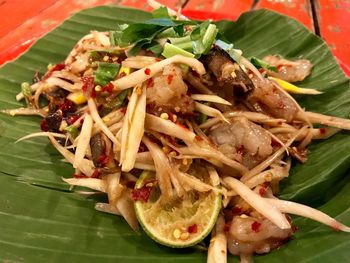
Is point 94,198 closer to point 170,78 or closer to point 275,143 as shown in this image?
point 170,78

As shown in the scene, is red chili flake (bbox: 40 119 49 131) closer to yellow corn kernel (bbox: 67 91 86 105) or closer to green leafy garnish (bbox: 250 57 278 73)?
yellow corn kernel (bbox: 67 91 86 105)

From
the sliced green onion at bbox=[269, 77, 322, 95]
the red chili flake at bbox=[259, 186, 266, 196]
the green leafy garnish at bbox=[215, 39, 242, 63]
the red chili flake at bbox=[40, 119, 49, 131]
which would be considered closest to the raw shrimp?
the sliced green onion at bbox=[269, 77, 322, 95]

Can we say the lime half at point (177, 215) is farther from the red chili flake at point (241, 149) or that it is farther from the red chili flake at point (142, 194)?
the red chili flake at point (241, 149)

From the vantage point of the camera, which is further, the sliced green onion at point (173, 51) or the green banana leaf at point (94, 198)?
the sliced green onion at point (173, 51)

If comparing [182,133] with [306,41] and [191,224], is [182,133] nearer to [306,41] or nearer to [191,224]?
[191,224]

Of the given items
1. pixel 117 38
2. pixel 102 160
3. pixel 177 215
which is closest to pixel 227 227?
pixel 177 215

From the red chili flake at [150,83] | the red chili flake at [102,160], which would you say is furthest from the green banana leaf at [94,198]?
the red chili flake at [150,83]

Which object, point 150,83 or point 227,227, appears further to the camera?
point 150,83
